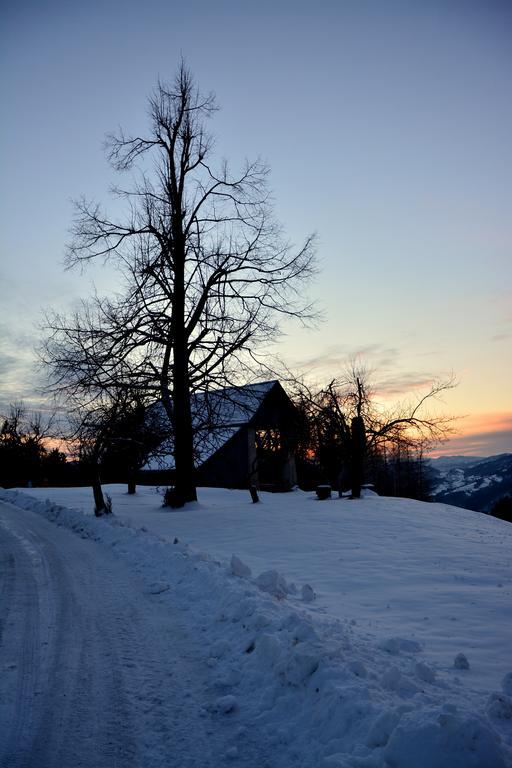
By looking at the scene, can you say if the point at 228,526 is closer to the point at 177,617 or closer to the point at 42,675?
the point at 177,617

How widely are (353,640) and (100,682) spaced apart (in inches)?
87.4

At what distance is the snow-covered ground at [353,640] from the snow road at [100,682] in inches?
6.6

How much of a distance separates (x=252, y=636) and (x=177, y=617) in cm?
133

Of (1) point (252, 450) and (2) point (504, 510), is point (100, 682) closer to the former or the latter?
(1) point (252, 450)

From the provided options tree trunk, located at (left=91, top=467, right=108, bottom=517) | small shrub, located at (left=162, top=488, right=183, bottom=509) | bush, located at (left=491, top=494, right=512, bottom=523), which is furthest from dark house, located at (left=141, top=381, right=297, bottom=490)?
bush, located at (left=491, top=494, right=512, bottom=523)

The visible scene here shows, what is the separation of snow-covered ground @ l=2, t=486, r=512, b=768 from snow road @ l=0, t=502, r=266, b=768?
6.6 inches

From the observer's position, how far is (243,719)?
356 cm

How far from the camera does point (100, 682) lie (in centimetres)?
403

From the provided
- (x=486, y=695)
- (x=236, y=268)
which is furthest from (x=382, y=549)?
(x=236, y=268)

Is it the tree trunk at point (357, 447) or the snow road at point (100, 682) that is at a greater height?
the tree trunk at point (357, 447)

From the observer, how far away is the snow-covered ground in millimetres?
3004

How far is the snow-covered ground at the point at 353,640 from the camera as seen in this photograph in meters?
3.00

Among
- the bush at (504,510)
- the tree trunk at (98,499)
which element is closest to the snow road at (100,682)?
the tree trunk at (98,499)

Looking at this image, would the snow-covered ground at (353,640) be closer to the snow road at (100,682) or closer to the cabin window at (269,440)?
the snow road at (100,682)
